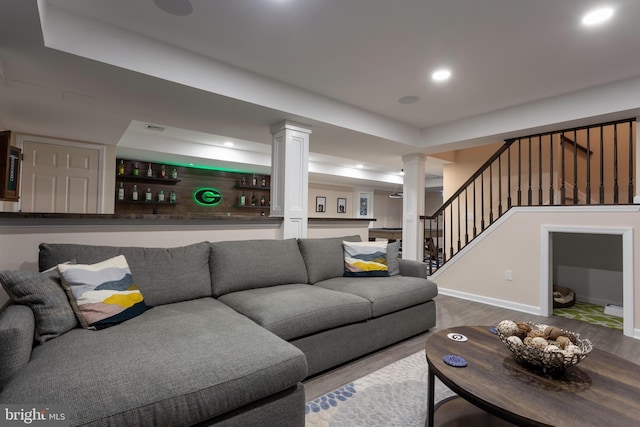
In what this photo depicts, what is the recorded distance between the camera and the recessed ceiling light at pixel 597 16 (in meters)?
2.08

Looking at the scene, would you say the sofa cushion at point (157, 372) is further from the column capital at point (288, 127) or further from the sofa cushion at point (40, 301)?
the column capital at point (288, 127)

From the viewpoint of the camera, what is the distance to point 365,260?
3.16 m

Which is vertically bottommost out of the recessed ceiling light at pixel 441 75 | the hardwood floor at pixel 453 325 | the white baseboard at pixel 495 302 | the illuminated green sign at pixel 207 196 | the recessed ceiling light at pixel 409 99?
the hardwood floor at pixel 453 325

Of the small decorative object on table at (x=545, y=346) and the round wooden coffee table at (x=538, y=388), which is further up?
the small decorative object on table at (x=545, y=346)

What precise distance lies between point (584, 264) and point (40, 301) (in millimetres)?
5905

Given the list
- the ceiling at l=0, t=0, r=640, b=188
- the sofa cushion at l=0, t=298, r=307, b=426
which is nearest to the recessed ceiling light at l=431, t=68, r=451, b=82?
the ceiling at l=0, t=0, r=640, b=188

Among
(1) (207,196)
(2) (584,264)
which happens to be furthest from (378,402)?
(1) (207,196)

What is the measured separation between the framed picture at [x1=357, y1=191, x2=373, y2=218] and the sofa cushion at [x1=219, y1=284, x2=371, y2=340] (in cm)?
798

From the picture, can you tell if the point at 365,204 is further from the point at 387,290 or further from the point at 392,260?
the point at 387,290

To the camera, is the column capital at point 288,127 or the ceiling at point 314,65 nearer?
the ceiling at point 314,65

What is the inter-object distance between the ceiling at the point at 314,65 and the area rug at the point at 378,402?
2506mm

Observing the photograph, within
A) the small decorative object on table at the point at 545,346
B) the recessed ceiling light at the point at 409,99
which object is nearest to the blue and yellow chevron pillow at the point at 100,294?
the small decorative object on table at the point at 545,346

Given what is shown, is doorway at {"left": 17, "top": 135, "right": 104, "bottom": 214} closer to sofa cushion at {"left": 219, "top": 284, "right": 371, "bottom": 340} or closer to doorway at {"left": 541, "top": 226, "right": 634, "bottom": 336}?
sofa cushion at {"left": 219, "top": 284, "right": 371, "bottom": 340}

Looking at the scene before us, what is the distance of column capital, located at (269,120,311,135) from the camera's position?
11.6 feet
